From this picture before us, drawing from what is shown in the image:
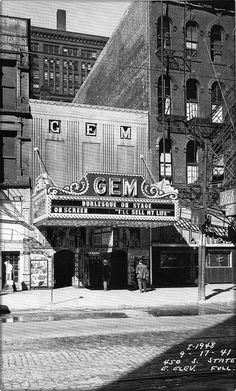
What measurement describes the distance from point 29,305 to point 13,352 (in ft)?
35.4

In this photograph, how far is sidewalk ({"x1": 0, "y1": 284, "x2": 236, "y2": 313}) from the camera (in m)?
22.1

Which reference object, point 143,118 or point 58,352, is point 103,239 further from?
point 58,352

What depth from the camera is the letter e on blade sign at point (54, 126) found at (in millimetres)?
31922

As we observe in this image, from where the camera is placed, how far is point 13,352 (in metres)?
11.8

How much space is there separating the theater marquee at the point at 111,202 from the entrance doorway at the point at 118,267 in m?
6.46

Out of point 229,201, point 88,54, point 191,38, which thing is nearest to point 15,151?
point 229,201

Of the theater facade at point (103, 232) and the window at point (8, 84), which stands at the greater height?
the window at point (8, 84)

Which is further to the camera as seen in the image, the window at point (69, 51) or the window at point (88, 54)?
the window at point (88, 54)

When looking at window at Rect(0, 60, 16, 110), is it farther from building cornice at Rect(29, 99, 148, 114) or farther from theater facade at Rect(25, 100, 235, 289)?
theater facade at Rect(25, 100, 235, 289)

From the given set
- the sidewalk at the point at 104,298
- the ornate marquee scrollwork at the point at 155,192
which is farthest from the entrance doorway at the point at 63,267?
the ornate marquee scrollwork at the point at 155,192

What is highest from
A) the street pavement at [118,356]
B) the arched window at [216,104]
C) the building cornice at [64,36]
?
the building cornice at [64,36]

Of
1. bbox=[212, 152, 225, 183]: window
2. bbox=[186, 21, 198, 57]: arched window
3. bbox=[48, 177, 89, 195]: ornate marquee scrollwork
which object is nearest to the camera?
bbox=[48, 177, 89, 195]: ornate marquee scrollwork

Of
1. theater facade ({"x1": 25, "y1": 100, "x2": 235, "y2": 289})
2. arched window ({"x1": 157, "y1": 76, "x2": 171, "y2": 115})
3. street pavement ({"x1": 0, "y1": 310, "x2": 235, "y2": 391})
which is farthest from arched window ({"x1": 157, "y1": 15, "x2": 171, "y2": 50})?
street pavement ({"x1": 0, "y1": 310, "x2": 235, "y2": 391})

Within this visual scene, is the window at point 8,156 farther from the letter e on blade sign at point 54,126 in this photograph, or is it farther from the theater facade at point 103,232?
the letter e on blade sign at point 54,126
